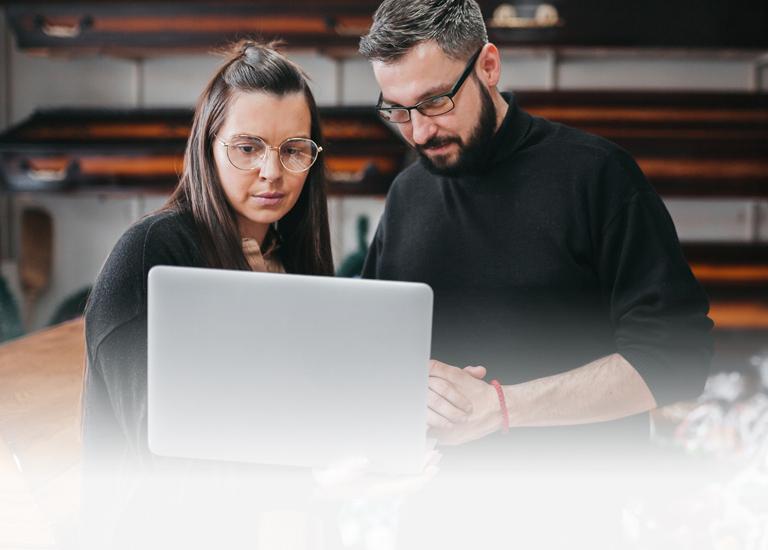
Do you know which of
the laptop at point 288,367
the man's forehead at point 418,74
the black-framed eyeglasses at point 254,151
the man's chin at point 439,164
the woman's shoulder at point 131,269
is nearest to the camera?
the laptop at point 288,367

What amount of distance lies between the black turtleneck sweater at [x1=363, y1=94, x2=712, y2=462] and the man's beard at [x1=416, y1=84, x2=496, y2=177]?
0.03 metres

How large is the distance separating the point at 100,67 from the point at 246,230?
2.42 meters

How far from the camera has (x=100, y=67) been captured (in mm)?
2932

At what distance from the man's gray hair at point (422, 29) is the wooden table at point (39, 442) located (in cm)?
91

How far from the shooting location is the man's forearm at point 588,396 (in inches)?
39.0

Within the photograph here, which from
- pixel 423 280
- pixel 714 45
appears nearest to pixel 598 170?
pixel 423 280

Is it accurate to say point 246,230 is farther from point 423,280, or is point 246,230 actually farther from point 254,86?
point 423,280

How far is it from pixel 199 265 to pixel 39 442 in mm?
729

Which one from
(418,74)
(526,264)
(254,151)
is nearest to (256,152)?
(254,151)

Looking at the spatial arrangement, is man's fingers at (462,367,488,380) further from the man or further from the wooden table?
the wooden table

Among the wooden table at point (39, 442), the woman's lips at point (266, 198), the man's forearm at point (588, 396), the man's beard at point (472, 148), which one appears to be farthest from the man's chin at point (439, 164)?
the wooden table at point (39, 442)

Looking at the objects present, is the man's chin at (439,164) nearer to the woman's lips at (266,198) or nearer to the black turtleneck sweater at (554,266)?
the black turtleneck sweater at (554,266)

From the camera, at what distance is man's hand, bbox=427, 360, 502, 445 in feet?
2.85

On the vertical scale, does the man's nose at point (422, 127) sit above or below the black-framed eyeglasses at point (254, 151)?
above
